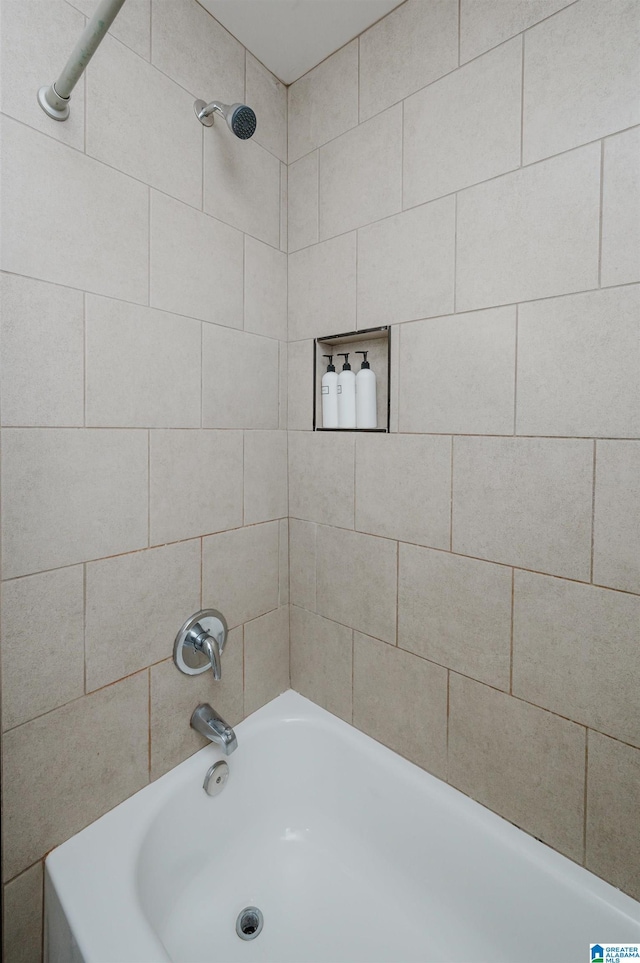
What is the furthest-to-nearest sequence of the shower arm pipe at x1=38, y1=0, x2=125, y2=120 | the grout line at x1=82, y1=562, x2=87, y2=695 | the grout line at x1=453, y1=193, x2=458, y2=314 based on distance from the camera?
the grout line at x1=453, y1=193, x2=458, y2=314 < the grout line at x1=82, y1=562, x2=87, y2=695 < the shower arm pipe at x1=38, y1=0, x2=125, y2=120

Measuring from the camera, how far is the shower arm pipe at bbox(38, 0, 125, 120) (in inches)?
29.7

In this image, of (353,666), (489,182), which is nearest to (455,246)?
(489,182)

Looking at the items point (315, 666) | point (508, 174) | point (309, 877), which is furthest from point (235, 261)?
point (309, 877)

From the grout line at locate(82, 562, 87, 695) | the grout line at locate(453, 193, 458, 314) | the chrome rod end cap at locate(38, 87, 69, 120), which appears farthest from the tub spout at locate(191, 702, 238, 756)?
the chrome rod end cap at locate(38, 87, 69, 120)

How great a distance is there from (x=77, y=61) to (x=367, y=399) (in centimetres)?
96

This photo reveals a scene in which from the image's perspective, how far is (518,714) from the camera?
1117mm

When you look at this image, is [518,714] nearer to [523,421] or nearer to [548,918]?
[548,918]

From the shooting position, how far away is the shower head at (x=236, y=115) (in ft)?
3.63

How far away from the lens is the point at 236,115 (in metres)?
1.10

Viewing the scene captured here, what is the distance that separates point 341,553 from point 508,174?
1106 millimetres

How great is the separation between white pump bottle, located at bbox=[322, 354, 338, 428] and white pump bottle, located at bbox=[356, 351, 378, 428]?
3.7 inches

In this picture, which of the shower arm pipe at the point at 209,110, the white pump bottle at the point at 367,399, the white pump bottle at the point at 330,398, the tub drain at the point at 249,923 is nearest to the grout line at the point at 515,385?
the white pump bottle at the point at 367,399

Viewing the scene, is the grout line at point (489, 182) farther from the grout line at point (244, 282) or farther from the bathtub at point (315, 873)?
the bathtub at point (315, 873)

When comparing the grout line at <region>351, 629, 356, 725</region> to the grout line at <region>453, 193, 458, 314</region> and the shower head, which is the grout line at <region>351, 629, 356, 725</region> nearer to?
the grout line at <region>453, 193, 458, 314</region>
